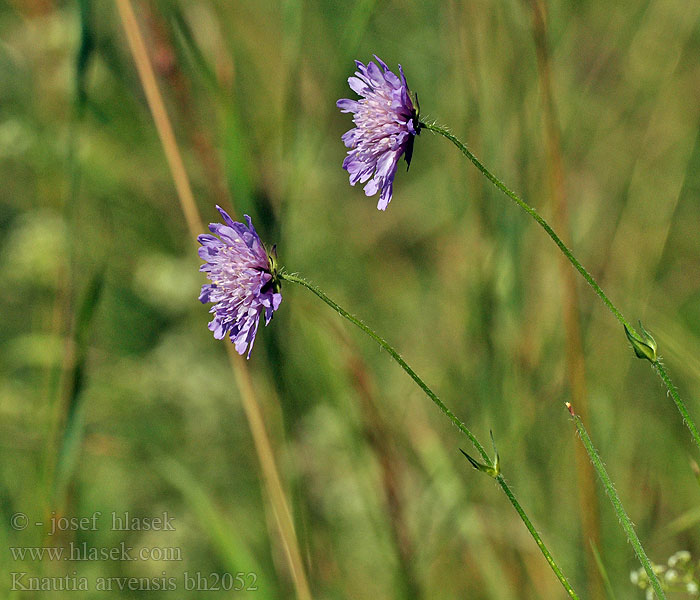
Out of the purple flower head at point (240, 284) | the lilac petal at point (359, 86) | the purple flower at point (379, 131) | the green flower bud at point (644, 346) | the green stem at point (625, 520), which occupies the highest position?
the lilac petal at point (359, 86)

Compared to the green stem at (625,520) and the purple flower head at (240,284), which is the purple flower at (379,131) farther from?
the green stem at (625,520)

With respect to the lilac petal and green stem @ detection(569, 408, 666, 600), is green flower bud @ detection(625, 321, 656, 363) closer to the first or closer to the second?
green stem @ detection(569, 408, 666, 600)

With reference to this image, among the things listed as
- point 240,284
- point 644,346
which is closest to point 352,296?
point 240,284

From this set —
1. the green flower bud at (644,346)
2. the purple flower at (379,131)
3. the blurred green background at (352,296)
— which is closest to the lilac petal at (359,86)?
the purple flower at (379,131)

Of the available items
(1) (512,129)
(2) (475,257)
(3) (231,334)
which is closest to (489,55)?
(1) (512,129)

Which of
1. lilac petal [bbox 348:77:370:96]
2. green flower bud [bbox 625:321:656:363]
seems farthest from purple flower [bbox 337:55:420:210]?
green flower bud [bbox 625:321:656:363]

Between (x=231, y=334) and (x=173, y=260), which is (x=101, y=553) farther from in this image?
(x=231, y=334)

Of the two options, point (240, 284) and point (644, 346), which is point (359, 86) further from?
point (644, 346)
